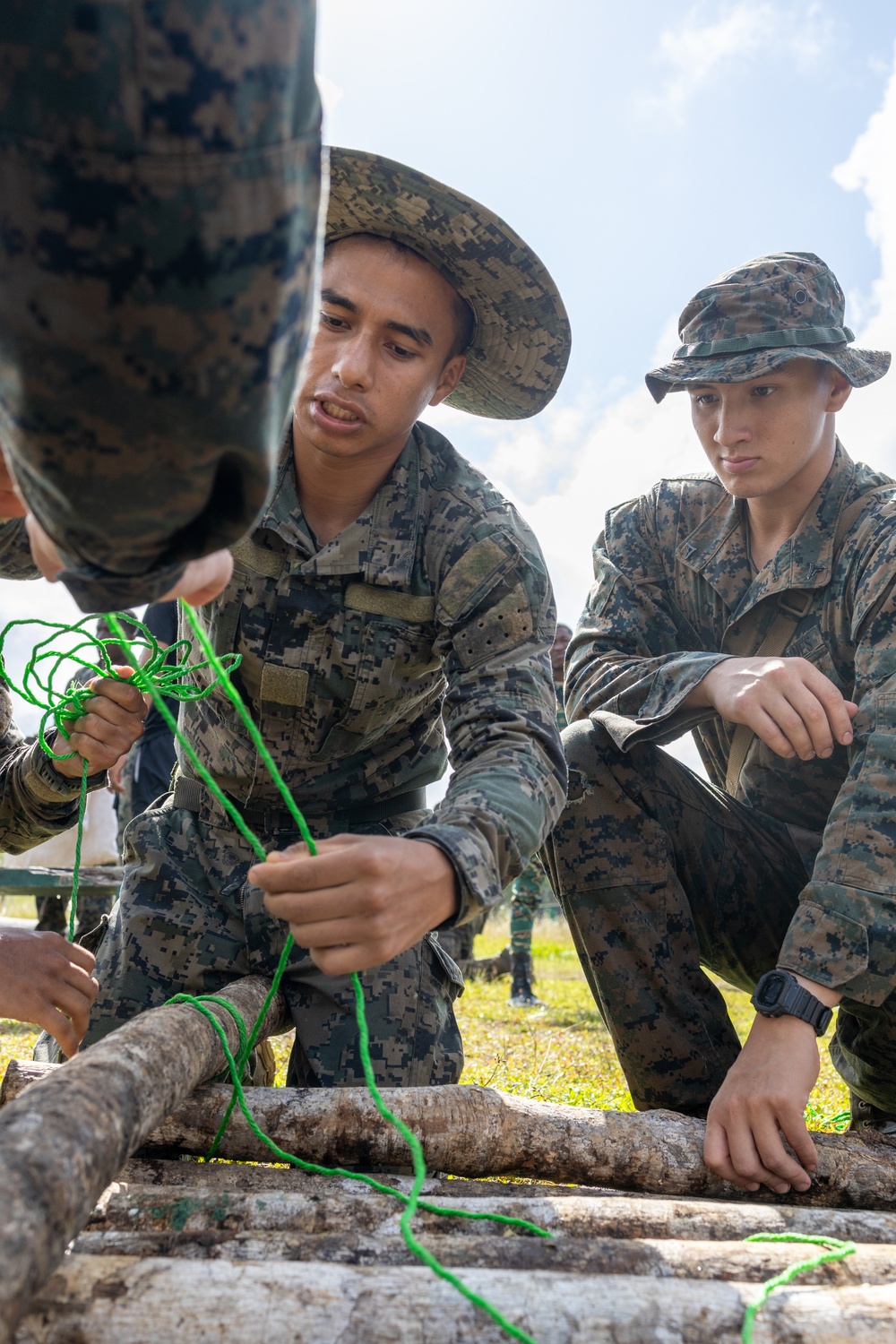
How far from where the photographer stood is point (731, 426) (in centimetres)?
332

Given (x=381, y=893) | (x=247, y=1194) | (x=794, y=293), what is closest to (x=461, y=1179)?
(x=247, y=1194)

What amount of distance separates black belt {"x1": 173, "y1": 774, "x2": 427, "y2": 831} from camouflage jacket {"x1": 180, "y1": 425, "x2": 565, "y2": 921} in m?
0.01

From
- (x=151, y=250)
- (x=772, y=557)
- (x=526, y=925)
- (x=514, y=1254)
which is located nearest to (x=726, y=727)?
(x=772, y=557)

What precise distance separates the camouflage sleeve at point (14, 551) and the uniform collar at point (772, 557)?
205 cm

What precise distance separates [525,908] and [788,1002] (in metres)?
7.45

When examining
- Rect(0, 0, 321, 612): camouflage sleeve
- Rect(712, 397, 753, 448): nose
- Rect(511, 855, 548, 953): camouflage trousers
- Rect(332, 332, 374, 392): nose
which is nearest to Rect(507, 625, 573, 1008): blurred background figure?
Rect(511, 855, 548, 953): camouflage trousers

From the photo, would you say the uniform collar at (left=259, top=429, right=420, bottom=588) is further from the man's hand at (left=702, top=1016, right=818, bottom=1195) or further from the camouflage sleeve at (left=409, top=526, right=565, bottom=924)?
the man's hand at (left=702, top=1016, right=818, bottom=1195)

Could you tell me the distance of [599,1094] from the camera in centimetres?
470

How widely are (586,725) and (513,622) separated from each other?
1.90 ft

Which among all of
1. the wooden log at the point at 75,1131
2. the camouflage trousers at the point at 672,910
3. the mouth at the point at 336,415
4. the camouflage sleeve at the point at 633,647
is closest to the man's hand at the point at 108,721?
the mouth at the point at 336,415

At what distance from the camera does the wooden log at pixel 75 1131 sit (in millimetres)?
1144

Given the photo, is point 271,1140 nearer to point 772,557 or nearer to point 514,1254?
point 514,1254

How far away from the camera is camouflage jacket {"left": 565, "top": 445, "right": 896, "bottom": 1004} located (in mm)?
2443

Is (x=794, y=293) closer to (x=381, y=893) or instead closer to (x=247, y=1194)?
(x=381, y=893)
